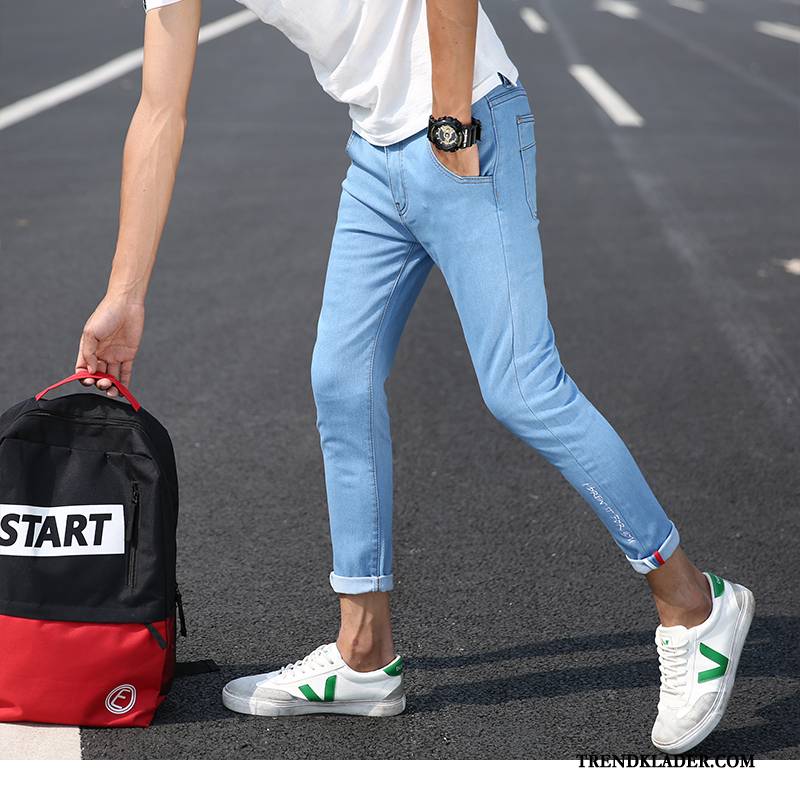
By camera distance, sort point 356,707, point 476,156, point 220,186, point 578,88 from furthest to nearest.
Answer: point 578,88
point 220,186
point 356,707
point 476,156

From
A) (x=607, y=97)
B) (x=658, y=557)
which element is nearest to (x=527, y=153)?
(x=658, y=557)

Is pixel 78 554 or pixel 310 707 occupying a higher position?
pixel 78 554

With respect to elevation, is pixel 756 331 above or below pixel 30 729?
below

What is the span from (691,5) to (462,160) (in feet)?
97.7

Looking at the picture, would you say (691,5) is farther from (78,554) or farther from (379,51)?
(78,554)

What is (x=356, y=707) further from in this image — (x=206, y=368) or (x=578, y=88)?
(x=578, y=88)

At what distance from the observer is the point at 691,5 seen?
30.2 m

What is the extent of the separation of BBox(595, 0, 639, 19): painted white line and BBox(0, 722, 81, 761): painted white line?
24202mm

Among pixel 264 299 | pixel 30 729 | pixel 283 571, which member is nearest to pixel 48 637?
pixel 30 729

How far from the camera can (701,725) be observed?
259cm

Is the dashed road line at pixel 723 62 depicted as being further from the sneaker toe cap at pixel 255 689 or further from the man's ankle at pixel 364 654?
the sneaker toe cap at pixel 255 689

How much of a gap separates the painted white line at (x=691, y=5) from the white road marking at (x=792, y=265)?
73.6 feet

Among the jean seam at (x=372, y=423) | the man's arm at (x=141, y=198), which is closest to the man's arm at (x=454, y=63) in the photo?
the jean seam at (x=372, y=423)

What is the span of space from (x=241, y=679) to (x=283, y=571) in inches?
26.7
